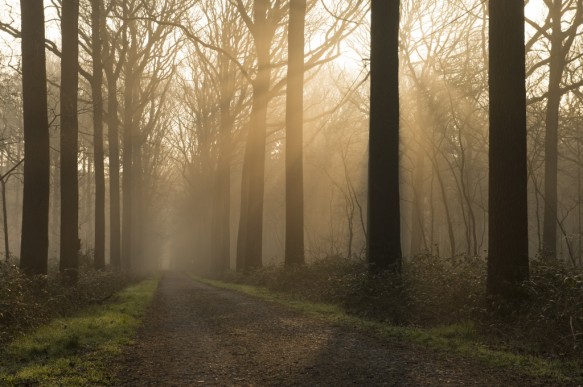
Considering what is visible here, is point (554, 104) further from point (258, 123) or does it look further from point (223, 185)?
point (223, 185)

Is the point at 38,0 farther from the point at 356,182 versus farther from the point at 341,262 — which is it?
the point at 356,182

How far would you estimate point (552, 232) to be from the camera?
62.6 feet

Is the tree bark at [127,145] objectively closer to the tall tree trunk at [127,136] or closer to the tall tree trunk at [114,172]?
the tall tree trunk at [127,136]

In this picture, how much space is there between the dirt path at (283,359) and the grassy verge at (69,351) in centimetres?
32

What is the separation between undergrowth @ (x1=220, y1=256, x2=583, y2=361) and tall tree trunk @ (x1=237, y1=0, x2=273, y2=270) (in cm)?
697

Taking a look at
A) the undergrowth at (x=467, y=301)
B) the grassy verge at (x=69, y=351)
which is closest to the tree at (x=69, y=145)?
the grassy verge at (x=69, y=351)

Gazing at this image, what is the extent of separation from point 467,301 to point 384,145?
175 inches

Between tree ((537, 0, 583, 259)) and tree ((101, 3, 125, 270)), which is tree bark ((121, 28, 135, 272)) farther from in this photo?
tree ((537, 0, 583, 259))

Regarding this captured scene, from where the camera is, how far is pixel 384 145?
1305 cm

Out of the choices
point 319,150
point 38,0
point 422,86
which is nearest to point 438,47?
point 422,86

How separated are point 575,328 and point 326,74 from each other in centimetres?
3260

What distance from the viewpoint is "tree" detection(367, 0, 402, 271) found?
12828 millimetres

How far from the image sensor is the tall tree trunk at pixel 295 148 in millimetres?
18297

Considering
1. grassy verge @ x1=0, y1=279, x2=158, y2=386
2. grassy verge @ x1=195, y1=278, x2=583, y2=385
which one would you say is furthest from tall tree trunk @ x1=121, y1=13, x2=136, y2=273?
grassy verge @ x1=195, y1=278, x2=583, y2=385
